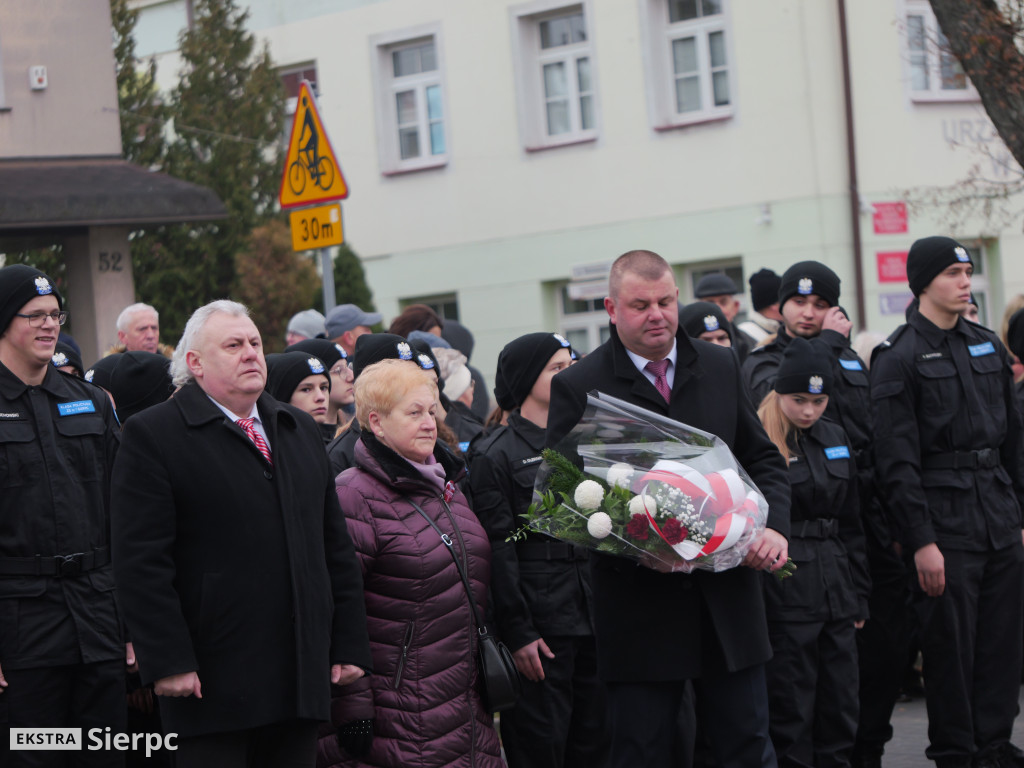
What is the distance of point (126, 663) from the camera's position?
590cm

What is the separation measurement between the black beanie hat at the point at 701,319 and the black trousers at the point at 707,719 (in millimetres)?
3437

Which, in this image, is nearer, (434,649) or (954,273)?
(434,649)

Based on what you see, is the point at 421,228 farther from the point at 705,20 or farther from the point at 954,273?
the point at 954,273

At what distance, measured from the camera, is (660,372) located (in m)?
5.30

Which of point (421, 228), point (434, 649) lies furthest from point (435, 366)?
point (421, 228)

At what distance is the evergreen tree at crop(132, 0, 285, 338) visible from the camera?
15.7 meters

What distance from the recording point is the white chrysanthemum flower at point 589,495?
4816mm

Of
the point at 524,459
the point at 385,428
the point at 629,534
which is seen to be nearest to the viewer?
the point at 629,534

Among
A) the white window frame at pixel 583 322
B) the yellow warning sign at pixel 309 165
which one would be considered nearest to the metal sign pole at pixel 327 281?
the yellow warning sign at pixel 309 165

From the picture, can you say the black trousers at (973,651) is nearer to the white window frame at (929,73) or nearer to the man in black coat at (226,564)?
the man in black coat at (226,564)

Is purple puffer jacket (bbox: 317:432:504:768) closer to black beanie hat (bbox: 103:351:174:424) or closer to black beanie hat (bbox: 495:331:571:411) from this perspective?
black beanie hat (bbox: 495:331:571:411)

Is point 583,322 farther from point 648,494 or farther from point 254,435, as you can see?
point 648,494

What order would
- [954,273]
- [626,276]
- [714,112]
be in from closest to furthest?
[626,276]
[954,273]
[714,112]

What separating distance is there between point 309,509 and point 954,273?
3644 mm
